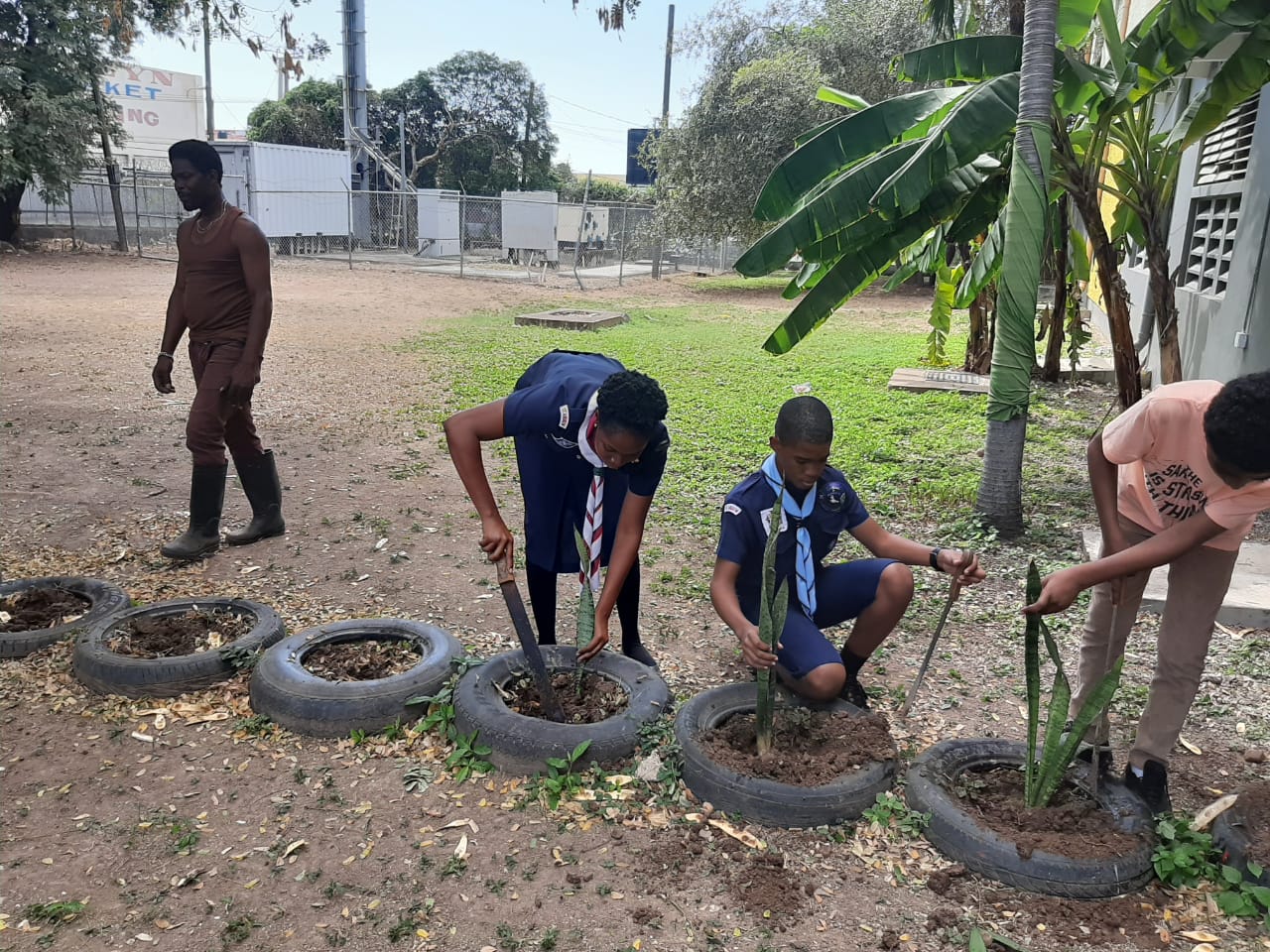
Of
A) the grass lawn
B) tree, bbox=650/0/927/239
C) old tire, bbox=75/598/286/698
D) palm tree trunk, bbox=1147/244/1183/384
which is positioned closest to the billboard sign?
tree, bbox=650/0/927/239

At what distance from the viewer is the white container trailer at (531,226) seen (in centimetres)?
2600

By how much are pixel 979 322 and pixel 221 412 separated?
9.36 m

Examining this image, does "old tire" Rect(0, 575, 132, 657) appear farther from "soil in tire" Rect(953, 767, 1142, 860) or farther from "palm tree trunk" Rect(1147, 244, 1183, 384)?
"palm tree trunk" Rect(1147, 244, 1183, 384)

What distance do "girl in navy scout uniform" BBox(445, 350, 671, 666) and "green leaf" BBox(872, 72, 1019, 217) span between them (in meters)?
2.68

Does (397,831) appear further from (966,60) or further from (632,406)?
(966,60)

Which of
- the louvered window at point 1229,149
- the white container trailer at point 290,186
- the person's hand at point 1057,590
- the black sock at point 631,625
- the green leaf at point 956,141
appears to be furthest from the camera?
the white container trailer at point 290,186

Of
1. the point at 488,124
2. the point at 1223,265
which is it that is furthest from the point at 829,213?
the point at 488,124

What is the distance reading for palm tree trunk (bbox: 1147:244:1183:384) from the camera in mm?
7152

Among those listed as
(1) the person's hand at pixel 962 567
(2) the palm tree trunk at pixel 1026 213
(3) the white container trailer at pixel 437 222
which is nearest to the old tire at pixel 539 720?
(1) the person's hand at pixel 962 567

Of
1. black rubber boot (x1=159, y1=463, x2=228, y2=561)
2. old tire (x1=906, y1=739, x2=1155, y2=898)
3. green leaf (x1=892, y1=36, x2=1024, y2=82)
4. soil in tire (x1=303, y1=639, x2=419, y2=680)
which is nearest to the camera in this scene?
old tire (x1=906, y1=739, x2=1155, y2=898)

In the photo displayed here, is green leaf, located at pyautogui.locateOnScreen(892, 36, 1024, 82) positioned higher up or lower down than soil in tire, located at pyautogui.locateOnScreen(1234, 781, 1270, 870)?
higher up

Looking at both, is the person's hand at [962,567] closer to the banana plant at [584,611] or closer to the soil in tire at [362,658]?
the banana plant at [584,611]

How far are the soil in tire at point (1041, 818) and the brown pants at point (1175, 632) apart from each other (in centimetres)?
24

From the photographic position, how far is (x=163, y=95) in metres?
43.3
